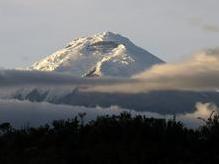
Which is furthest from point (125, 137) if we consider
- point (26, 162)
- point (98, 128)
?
point (26, 162)

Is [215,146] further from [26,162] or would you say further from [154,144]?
[26,162]

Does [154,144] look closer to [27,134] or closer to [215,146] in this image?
[215,146]

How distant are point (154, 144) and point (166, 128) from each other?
5868 mm

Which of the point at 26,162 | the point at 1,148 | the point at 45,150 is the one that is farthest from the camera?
the point at 1,148

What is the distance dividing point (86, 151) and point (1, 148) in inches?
474

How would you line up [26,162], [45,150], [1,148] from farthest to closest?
1. [1,148]
2. [45,150]
3. [26,162]

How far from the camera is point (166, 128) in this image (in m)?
80.2

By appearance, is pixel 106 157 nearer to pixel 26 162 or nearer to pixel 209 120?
pixel 26 162

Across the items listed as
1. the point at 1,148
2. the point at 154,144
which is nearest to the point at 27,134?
the point at 1,148

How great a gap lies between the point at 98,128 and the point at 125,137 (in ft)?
11.1

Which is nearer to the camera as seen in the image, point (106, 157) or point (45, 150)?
point (106, 157)

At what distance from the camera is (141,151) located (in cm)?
7188

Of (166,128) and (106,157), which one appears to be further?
(166,128)

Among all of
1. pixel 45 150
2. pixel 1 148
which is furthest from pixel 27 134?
pixel 45 150
